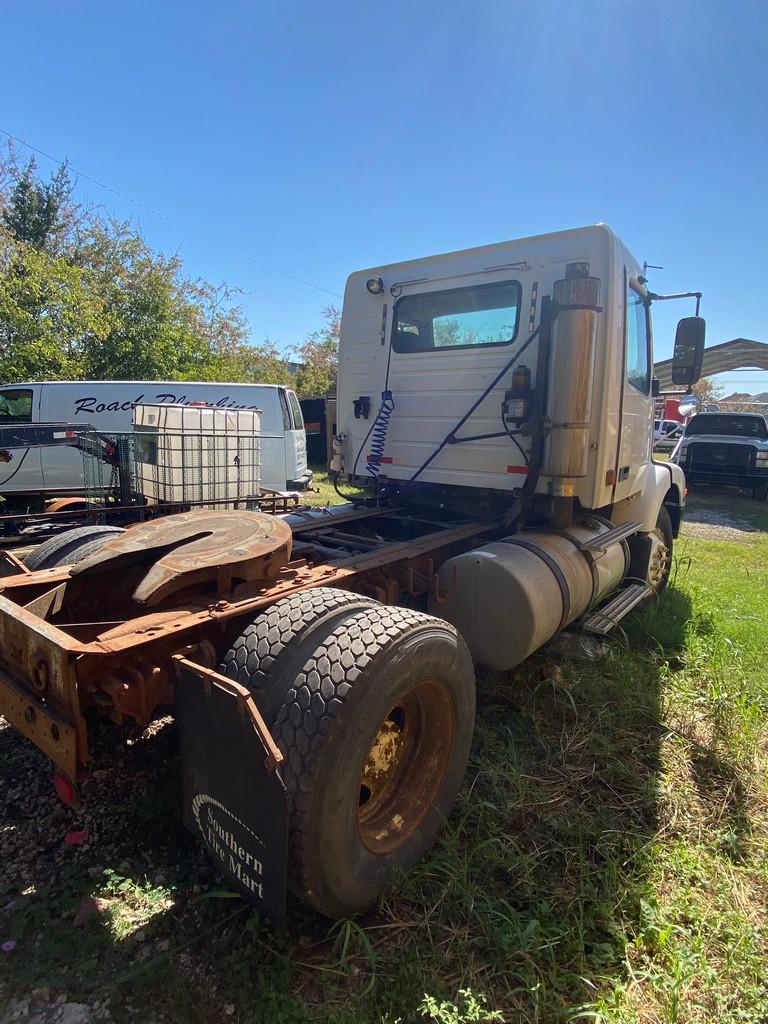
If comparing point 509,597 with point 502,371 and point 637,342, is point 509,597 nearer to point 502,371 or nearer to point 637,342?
point 502,371

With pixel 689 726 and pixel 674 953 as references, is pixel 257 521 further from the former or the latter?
pixel 689 726

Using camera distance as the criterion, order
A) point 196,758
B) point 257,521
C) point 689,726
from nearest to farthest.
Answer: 1. point 196,758
2. point 257,521
3. point 689,726

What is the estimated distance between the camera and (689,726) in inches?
138

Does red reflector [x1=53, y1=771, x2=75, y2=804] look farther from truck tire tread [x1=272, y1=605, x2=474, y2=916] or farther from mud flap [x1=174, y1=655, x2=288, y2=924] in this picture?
truck tire tread [x1=272, y1=605, x2=474, y2=916]

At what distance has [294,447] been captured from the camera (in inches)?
411

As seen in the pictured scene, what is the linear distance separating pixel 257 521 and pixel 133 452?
3.35 m

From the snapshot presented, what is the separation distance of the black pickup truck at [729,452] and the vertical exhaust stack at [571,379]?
10.7 meters

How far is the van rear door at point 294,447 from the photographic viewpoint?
10.4 m

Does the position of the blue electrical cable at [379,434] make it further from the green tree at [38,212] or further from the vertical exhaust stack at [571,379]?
the green tree at [38,212]

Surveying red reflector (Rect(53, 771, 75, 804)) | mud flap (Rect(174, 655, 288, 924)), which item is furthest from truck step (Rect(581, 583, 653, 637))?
red reflector (Rect(53, 771, 75, 804))

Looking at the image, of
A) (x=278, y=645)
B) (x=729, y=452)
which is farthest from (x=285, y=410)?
(x=729, y=452)

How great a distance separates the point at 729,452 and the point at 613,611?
1166 cm

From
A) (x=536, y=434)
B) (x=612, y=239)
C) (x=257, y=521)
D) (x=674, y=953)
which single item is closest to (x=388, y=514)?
(x=536, y=434)

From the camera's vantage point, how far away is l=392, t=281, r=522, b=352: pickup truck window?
4203 mm
